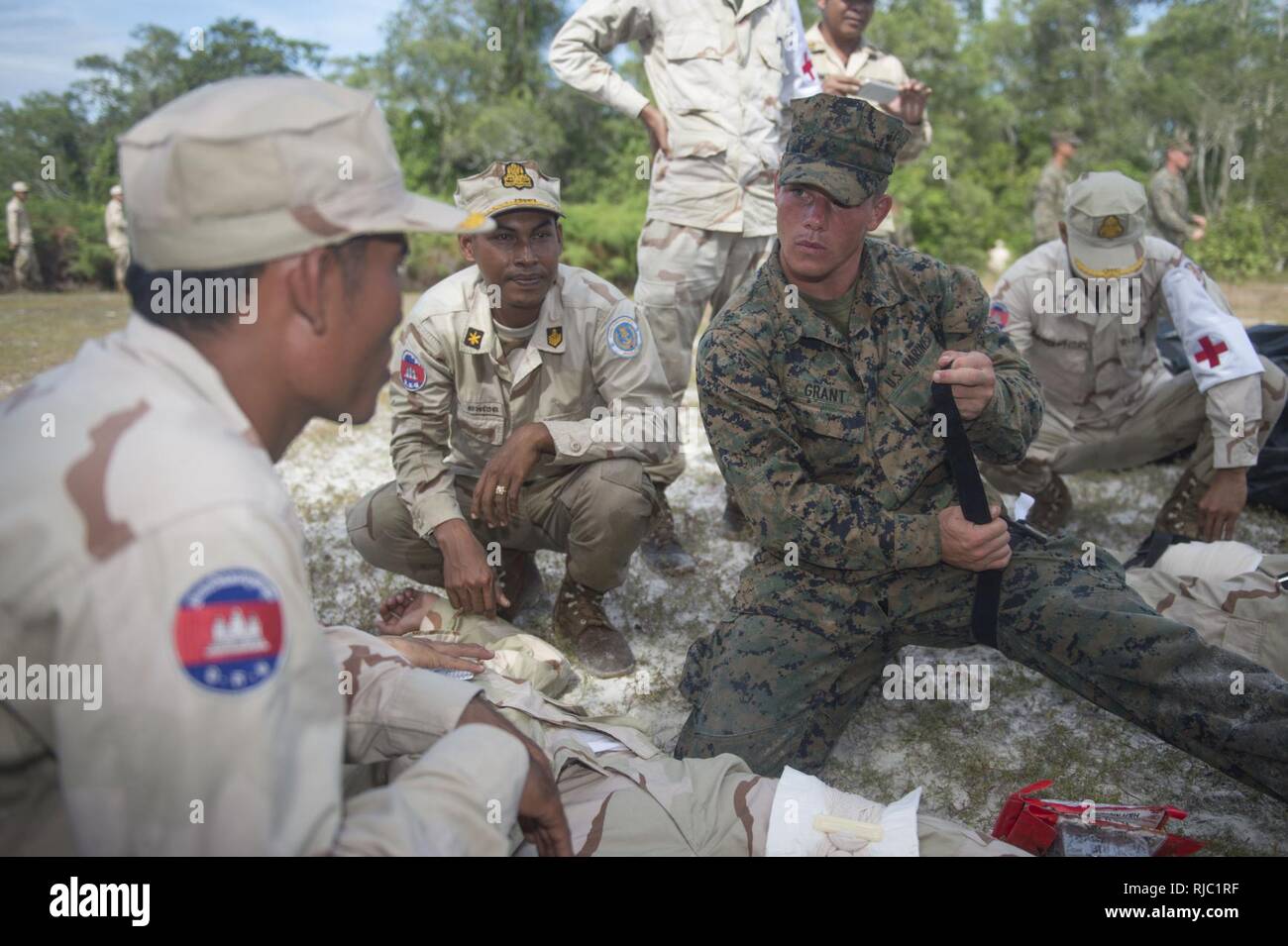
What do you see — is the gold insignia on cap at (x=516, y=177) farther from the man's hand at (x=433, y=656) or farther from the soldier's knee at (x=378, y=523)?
the man's hand at (x=433, y=656)

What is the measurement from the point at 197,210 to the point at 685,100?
3321 mm

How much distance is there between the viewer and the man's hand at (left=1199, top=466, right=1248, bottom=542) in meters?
3.71

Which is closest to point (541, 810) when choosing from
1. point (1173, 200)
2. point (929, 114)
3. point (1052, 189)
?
point (1173, 200)

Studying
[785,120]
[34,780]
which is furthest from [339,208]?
[785,120]

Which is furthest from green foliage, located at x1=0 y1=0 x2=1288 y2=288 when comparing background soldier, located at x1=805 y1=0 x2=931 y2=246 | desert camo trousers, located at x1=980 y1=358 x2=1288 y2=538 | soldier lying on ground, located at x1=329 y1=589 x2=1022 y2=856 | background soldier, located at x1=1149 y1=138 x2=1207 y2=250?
soldier lying on ground, located at x1=329 y1=589 x2=1022 y2=856

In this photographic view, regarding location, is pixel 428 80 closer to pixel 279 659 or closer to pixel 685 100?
pixel 685 100

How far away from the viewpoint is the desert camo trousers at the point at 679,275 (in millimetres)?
4270

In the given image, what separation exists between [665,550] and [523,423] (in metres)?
0.90

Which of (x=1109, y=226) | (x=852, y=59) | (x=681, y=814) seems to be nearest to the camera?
(x=681, y=814)

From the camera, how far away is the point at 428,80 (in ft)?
70.5

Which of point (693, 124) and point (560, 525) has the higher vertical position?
point (693, 124)

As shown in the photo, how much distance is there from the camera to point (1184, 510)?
402 centimetres

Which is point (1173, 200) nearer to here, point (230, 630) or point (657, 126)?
point (657, 126)

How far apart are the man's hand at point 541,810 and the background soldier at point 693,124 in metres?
2.66
